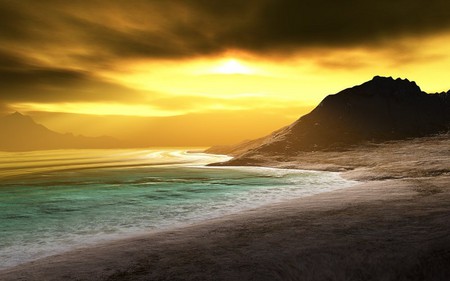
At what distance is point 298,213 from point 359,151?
66.1 m

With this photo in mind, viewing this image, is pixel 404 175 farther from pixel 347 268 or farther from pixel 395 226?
pixel 347 268

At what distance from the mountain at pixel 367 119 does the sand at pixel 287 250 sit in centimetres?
6616

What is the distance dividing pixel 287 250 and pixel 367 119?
101460 mm

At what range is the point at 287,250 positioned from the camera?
15.1 m

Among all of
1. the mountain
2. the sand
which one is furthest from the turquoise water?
the mountain

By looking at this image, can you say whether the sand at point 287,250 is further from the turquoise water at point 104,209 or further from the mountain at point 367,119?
the mountain at point 367,119

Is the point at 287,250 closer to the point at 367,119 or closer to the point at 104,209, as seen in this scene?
the point at 104,209

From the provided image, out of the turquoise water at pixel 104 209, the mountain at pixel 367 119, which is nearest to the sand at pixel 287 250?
the turquoise water at pixel 104 209

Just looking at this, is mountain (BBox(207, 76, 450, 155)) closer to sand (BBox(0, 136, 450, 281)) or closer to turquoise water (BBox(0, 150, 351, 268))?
turquoise water (BBox(0, 150, 351, 268))

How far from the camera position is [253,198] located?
33094 mm

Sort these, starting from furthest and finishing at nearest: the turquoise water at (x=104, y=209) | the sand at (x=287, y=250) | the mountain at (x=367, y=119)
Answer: the mountain at (x=367, y=119) → the turquoise water at (x=104, y=209) → the sand at (x=287, y=250)

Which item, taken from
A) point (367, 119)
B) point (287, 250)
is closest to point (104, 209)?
point (287, 250)

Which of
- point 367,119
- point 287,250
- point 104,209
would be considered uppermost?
point 367,119

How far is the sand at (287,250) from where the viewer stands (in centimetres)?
1334
